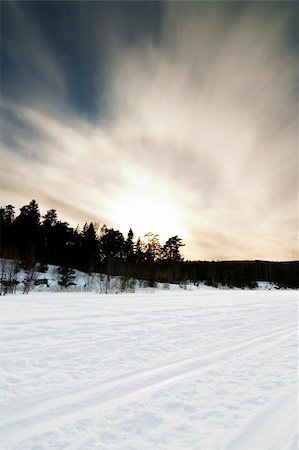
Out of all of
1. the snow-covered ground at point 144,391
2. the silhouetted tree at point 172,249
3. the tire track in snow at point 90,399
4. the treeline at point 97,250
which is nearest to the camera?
the snow-covered ground at point 144,391

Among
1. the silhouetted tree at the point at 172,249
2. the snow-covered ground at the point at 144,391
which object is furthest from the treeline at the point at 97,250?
the snow-covered ground at the point at 144,391

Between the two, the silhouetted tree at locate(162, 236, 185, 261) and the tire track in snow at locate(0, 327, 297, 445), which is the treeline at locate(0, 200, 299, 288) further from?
the tire track in snow at locate(0, 327, 297, 445)

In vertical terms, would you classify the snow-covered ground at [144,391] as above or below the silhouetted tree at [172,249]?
below

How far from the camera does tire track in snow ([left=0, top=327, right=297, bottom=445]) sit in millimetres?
3107

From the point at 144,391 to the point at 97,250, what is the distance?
62214 mm

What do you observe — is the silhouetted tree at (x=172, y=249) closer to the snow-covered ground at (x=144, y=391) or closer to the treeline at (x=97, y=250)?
the treeline at (x=97, y=250)

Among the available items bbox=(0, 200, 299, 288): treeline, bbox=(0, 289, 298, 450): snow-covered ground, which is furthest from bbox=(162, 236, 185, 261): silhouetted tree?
bbox=(0, 289, 298, 450): snow-covered ground

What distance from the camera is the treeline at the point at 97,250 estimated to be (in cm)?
5425

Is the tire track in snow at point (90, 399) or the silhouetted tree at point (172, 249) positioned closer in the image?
the tire track in snow at point (90, 399)

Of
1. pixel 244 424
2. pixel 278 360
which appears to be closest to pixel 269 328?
pixel 278 360

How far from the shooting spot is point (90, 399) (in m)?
3.77

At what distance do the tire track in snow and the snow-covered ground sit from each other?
12 mm

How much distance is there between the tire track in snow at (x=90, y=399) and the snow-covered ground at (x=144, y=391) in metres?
0.01

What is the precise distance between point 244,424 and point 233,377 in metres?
1.55
